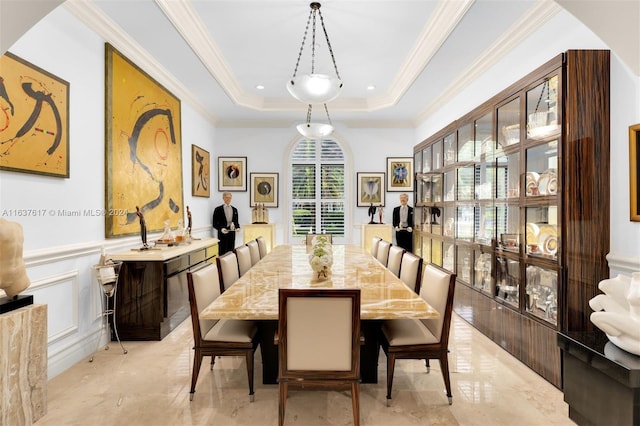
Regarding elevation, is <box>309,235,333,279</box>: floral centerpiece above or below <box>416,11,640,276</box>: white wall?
below

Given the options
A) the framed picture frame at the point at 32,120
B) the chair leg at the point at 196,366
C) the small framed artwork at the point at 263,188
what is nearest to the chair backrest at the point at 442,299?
the chair leg at the point at 196,366

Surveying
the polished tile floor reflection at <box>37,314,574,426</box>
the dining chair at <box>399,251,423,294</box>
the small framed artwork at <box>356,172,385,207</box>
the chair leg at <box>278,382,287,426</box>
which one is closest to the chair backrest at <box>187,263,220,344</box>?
the polished tile floor reflection at <box>37,314,574,426</box>

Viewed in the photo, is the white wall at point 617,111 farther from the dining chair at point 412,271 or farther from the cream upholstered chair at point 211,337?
the cream upholstered chair at point 211,337

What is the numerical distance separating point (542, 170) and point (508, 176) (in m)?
0.47

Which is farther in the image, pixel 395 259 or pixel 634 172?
pixel 395 259

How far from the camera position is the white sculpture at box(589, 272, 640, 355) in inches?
52.2

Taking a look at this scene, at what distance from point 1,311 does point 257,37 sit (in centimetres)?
343

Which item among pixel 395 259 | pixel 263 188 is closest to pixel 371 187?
pixel 263 188

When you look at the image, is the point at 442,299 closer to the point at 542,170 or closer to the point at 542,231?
the point at 542,231

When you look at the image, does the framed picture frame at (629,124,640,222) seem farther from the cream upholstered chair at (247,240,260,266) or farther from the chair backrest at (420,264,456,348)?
the cream upholstered chair at (247,240,260,266)

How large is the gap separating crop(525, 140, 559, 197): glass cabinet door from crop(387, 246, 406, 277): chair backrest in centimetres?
123

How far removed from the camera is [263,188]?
7.27 metres

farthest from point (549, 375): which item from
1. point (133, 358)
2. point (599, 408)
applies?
point (133, 358)

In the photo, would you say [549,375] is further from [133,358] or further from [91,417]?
[133,358]
